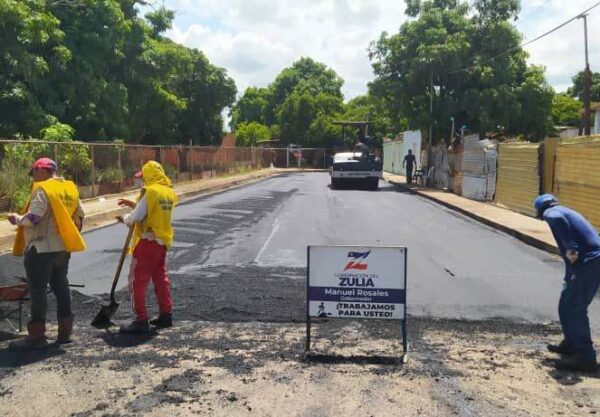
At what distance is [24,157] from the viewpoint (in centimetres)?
1808

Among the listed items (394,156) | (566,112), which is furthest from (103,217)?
(566,112)

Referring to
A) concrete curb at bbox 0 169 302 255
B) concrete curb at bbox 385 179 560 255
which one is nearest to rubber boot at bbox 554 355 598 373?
concrete curb at bbox 385 179 560 255

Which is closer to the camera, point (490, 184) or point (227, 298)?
point (227, 298)

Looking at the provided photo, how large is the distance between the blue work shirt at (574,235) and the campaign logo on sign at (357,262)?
5.12 ft

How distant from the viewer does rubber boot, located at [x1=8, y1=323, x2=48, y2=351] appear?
19.2 feet

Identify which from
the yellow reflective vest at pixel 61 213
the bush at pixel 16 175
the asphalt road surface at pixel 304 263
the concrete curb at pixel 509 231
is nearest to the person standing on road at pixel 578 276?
the asphalt road surface at pixel 304 263

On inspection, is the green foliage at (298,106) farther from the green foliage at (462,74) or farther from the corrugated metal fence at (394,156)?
the green foliage at (462,74)

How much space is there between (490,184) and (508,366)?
715 inches

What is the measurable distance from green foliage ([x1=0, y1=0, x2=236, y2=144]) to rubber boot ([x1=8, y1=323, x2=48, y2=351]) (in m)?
15.2

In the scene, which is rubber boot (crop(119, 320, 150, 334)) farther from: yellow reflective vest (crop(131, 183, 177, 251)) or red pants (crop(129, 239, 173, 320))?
yellow reflective vest (crop(131, 183, 177, 251))

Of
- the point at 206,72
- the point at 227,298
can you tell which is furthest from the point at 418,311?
the point at 206,72

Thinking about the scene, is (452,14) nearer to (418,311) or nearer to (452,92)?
(452,92)

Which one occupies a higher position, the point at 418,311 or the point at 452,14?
the point at 452,14

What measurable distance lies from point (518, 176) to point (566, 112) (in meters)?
54.4
